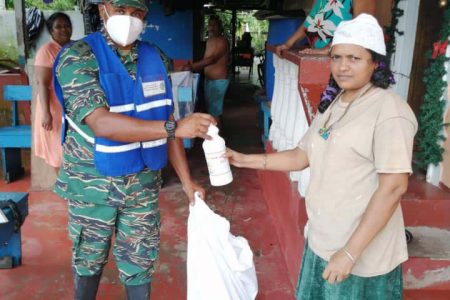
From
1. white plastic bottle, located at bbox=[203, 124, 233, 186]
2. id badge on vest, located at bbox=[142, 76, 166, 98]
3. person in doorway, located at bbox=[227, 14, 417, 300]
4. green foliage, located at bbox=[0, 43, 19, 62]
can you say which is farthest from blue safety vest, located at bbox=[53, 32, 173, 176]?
green foliage, located at bbox=[0, 43, 19, 62]

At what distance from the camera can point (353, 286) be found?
1.72 metres

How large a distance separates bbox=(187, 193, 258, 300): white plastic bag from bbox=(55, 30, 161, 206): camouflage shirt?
32 centimetres

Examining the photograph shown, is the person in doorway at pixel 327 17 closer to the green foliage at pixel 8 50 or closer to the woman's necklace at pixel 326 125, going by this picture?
the woman's necklace at pixel 326 125

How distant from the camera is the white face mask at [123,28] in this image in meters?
1.97

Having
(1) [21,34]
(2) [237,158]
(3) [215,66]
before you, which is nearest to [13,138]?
(1) [21,34]

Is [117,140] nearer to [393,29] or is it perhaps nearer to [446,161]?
[446,161]

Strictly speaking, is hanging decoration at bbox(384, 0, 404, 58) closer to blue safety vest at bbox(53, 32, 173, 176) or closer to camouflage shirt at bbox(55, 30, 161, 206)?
blue safety vest at bbox(53, 32, 173, 176)

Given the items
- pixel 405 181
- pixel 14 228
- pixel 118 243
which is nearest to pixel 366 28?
pixel 405 181

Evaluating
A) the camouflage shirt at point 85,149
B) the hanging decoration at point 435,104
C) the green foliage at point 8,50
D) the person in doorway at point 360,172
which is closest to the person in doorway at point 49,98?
the camouflage shirt at point 85,149

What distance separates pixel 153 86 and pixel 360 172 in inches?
40.1

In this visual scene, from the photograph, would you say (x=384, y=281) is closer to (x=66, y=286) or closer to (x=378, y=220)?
(x=378, y=220)

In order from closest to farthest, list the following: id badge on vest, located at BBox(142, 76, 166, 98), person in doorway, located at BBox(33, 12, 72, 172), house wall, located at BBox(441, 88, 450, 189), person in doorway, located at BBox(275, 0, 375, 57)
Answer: id badge on vest, located at BBox(142, 76, 166, 98) → person in doorway, located at BBox(275, 0, 375, 57) → house wall, located at BBox(441, 88, 450, 189) → person in doorway, located at BBox(33, 12, 72, 172)

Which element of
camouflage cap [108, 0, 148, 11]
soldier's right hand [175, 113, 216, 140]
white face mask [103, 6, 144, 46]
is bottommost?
soldier's right hand [175, 113, 216, 140]

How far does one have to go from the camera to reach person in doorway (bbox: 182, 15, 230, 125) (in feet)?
21.1
